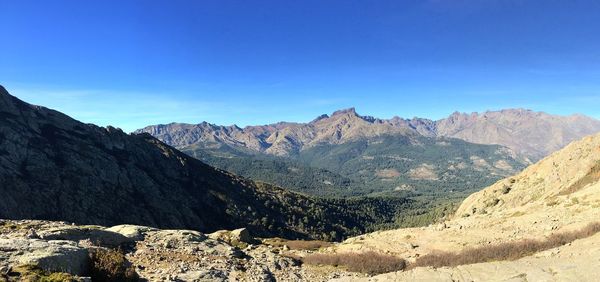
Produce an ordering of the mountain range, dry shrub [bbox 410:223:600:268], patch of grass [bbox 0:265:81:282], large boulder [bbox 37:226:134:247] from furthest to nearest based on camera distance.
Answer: the mountain range
dry shrub [bbox 410:223:600:268]
large boulder [bbox 37:226:134:247]
patch of grass [bbox 0:265:81:282]

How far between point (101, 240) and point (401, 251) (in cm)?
3112

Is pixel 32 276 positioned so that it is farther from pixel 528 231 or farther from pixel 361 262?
pixel 528 231

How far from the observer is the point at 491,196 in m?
102

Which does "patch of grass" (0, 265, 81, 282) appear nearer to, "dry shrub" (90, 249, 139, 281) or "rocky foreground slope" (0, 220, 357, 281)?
"rocky foreground slope" (0, 220, 357, 281)

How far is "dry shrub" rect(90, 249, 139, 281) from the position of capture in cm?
1852

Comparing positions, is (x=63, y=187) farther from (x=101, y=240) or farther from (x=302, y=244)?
(x=101, y=240)

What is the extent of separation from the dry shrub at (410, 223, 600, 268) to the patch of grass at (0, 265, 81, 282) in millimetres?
29771

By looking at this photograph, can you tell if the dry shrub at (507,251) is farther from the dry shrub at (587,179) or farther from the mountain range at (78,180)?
the mountain range at (78,180)

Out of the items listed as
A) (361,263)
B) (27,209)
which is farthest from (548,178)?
(27,209)

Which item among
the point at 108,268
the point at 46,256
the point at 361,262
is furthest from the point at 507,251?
the point at 46,256

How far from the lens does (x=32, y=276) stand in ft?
48.7

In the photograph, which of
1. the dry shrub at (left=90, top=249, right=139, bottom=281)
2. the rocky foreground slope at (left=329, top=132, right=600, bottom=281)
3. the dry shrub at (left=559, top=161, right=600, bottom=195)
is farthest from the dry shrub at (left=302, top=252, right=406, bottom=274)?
the dry shrub at (left=559, top=161, right=600, bottom=195)

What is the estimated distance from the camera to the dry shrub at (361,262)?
34625 millimetres

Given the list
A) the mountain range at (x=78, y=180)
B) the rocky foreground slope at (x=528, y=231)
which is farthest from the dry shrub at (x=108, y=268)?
the mountain range at (x=78, y=180)
